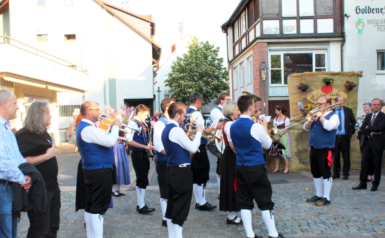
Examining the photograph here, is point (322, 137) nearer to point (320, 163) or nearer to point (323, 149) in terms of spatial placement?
point (323, 149)

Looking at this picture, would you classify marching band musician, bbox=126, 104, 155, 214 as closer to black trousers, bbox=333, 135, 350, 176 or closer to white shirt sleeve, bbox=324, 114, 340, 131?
white shirt sleeve, bbox=324, 114, 340, 131

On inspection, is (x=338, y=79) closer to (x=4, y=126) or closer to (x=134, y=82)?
(x=4, y=126)

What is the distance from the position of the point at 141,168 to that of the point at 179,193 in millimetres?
2002

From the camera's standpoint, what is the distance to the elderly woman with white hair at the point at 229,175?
5258mm

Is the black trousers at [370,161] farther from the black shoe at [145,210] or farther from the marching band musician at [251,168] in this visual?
the black shoe at [145,210]

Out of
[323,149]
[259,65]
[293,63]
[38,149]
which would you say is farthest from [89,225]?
[293,63]

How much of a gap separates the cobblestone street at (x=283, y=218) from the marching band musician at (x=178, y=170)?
2.53ft

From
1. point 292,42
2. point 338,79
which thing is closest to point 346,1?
point 292,42

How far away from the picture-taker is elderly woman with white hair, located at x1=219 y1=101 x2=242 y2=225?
526 cm

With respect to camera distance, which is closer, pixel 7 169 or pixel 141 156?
pixel 7 169

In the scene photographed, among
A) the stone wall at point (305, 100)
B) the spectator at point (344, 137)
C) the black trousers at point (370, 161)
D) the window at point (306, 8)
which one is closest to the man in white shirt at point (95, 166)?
the black trousers at point (370, 161)

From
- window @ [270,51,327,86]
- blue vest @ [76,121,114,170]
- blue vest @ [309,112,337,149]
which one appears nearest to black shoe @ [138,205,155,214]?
blue vest @ [76,121,114,170]

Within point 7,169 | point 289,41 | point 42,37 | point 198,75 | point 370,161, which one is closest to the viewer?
point 7,169

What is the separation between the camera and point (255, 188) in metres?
4.47
